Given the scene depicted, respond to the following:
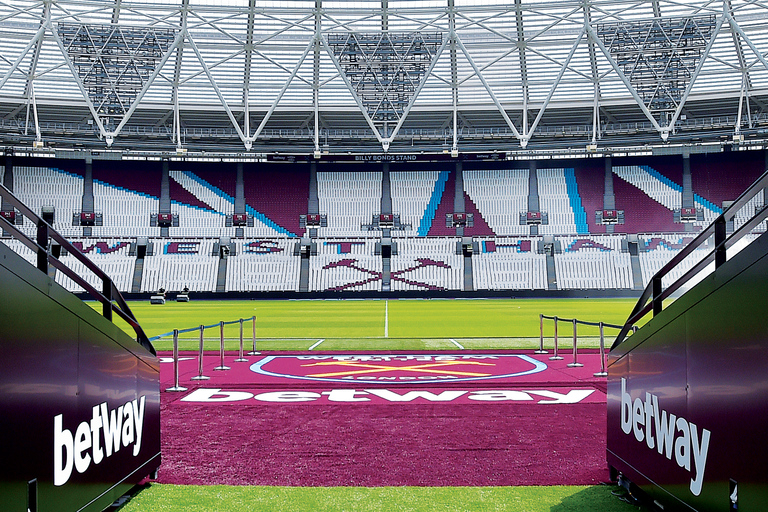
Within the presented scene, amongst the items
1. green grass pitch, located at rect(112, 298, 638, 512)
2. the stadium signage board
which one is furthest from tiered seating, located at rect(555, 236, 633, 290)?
green grass pitch, located at rect(112, 298, 638, 512)

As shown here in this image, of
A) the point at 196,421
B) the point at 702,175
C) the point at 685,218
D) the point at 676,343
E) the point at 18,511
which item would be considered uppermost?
the point at 702,175

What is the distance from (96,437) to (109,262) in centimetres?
5246

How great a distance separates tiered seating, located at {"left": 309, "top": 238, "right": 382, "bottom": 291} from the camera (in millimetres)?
52272

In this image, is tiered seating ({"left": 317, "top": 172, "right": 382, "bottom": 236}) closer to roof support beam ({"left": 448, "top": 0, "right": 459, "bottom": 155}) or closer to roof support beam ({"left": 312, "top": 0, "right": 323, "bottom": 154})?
roof support beam ({"left": 312, "top": 0, "right": 323, "bottom": 154})

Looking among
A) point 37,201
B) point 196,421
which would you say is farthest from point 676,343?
point 37,201

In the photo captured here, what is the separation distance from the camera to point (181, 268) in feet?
172

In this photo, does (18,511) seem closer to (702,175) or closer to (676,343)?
(676,343)

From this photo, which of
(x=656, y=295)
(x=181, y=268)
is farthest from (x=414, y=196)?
(x=656, y=295)

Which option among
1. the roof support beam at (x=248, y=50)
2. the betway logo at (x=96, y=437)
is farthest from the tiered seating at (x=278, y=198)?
the betway logo at (x=96, y=437)

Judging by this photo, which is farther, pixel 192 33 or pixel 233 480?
pixel 192 33

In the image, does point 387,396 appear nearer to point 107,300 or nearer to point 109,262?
point 107,300

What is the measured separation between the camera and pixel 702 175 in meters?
54.9

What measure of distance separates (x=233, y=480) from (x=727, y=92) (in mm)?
51225

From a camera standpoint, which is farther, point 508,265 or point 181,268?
point 508,265
